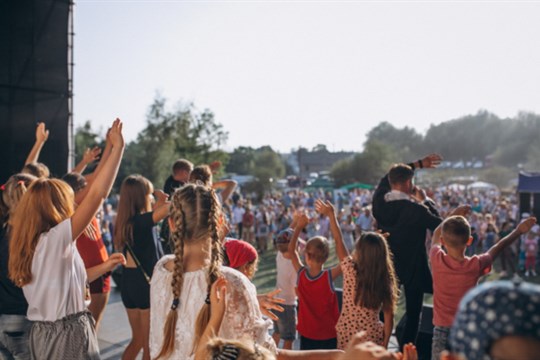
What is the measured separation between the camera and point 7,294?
2922 mm

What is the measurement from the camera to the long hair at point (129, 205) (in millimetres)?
4117

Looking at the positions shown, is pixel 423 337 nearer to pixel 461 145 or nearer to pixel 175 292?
pixel 175 292

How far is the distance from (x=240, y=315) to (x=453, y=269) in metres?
1.95

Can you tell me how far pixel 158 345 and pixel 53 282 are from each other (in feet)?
2.34

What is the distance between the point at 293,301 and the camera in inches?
208

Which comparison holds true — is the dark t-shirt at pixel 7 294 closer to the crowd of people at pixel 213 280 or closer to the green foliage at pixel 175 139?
the crowd of people at pixel 213 280

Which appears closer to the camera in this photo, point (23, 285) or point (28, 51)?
point (23, 285)

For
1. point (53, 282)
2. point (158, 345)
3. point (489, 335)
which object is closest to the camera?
point (489, 335)

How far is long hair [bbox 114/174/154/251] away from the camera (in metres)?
4.12

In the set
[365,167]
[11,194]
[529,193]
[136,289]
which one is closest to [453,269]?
[136,289]

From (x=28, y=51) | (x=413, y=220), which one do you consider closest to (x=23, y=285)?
(x=413, y=220)

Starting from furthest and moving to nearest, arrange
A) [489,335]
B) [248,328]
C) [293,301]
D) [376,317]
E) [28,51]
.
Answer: [28,51], [293,301], [376,317], [248,328], [489,335]

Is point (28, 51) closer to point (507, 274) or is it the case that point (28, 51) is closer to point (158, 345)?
point (158, 345)

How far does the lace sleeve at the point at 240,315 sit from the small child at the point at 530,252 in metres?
11.6
